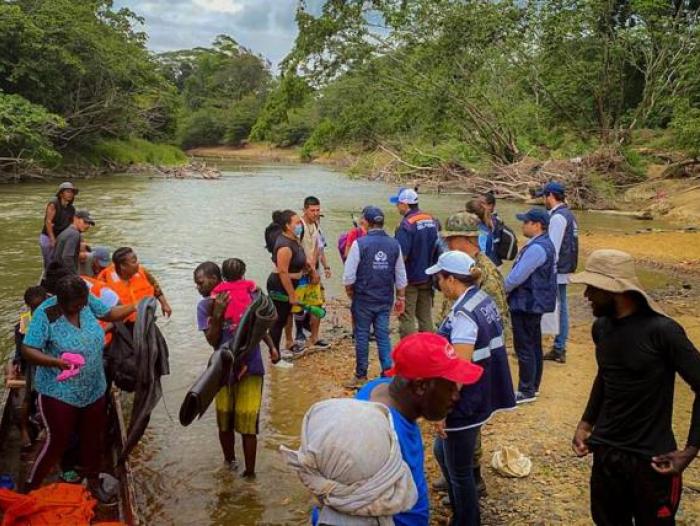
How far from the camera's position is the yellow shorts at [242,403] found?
4.44m

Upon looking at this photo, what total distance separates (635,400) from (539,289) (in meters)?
2.56

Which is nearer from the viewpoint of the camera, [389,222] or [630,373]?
[630,373]

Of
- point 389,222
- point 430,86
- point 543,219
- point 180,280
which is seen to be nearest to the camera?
point 543,219

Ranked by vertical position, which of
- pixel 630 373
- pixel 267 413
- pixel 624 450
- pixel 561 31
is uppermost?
pixel 561 31

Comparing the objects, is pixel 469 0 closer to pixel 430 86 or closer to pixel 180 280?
pixel 430 86

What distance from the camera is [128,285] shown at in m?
5.49

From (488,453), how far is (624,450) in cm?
205

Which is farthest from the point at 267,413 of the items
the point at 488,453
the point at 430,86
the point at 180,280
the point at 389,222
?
the point at 430,86

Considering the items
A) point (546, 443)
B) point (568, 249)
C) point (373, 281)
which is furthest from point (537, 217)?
point (546, 443)

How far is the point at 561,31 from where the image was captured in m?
24.2

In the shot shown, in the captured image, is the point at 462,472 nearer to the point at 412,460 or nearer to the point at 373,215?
the point at 412,460

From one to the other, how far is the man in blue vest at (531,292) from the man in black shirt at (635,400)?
237 centimetres

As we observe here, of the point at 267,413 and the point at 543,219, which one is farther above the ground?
the point at 543,219

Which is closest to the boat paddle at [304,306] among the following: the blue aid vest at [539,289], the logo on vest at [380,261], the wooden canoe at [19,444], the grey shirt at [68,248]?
the logo on vest at [380,261]
